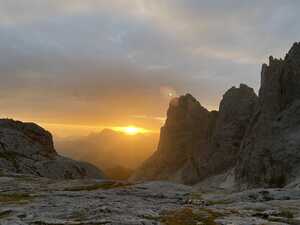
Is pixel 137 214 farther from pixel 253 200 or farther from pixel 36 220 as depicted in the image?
pixel 253 200

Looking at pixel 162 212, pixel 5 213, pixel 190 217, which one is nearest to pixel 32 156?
pixel 5 213

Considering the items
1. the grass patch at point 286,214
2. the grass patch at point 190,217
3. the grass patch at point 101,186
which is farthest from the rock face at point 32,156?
the grass patch at point 286,214

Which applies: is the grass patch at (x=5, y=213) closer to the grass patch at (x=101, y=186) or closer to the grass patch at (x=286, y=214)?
the grass patch at (x=286, y=214)

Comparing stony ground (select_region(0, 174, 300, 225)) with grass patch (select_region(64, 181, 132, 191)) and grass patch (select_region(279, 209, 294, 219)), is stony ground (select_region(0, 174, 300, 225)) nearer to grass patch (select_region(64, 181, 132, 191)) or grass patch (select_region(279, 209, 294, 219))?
grass patch (select_region(279, 209, 294, 219))

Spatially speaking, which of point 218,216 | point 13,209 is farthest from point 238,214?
point 13,209

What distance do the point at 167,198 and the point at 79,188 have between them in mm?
27472

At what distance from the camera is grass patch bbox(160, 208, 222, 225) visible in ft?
147

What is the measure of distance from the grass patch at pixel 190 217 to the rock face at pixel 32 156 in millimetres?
107989

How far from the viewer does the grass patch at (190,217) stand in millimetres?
44781

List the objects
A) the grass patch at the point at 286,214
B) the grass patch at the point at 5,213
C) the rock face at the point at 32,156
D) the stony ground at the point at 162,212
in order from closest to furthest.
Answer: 1. the stony ground at the point at 162,212
2. the grass patch at the point at 5,213
3. the grass patch at the point at 286,214
4. the rock face at the point at 32,156

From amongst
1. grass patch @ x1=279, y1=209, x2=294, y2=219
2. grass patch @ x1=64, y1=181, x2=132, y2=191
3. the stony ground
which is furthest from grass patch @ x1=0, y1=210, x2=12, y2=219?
grass patch @ x1=64, y1=181, x2=132, y2=191

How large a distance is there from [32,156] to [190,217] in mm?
130100

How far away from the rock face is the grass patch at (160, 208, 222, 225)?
354 ft

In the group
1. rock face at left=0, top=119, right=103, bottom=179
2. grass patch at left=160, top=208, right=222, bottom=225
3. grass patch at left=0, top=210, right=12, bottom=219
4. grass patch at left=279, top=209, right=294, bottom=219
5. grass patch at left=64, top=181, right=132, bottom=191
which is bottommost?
grass patch at left=0, top=210, right=12, bottom=219
